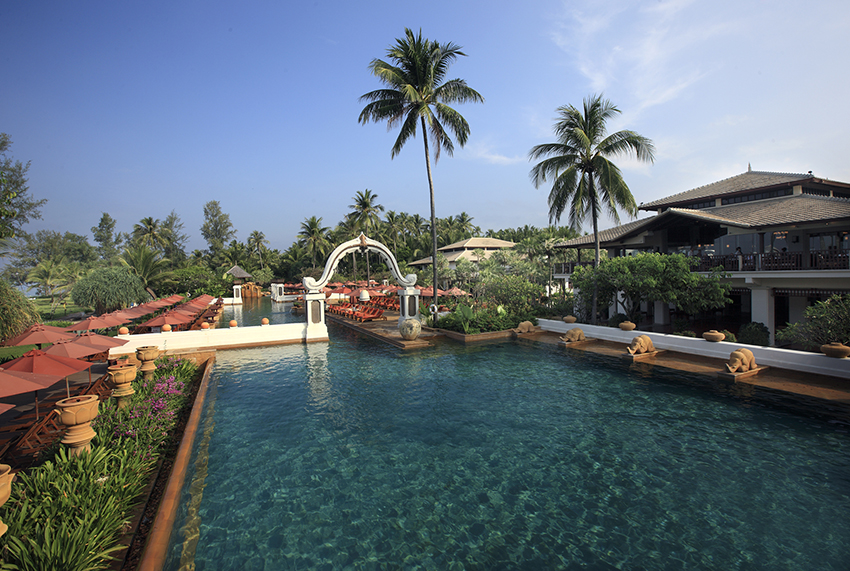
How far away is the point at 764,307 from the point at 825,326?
4960 millimetres

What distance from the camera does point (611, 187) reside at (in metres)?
18.8

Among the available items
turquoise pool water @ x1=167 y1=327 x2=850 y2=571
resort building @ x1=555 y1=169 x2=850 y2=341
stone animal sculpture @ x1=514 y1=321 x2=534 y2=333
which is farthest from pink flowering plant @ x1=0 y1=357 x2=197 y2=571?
resort building @ x1=555 y1=169 x2=850 y2=341

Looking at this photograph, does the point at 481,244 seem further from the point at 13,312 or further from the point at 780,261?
the point at 13,312

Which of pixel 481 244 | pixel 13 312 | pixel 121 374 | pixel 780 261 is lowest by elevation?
pixel 121 374

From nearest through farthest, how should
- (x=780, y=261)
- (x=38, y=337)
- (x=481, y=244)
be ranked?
1. (x=38, y=337)
2. (x=780, y=261)
3. (x=481, y=244)

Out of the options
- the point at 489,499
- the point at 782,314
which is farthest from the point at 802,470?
the point at 782,314

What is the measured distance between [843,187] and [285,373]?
2755 centimetres

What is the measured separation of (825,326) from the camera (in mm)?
11641

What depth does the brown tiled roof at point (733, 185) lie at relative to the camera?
1931 centimetres

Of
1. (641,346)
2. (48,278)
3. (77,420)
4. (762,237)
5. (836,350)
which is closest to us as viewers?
(77,420)

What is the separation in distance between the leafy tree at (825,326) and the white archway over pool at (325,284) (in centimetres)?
1435

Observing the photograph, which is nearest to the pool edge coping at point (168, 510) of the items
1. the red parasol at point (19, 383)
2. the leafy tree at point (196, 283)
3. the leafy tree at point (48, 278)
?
the red parasol at point (19, 383)

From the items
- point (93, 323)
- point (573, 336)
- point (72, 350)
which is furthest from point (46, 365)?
point (573, 336)

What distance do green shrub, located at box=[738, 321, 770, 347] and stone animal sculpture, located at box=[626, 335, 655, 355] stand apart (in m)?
3.91
